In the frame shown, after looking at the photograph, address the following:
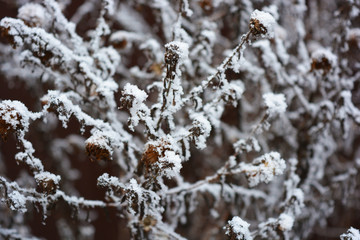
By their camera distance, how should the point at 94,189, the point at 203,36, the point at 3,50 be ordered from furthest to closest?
the point at 94,189
the point at 3,50
the point at 203,36

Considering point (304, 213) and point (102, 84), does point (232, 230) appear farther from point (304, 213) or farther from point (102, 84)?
point (304, 213)

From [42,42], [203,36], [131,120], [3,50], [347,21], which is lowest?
[131,120]

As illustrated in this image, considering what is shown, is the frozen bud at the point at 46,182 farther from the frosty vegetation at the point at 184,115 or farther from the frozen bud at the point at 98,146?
the frozen bud at the point at 98,146

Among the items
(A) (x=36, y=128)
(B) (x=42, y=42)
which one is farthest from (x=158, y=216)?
(A) (x=36, y=128)

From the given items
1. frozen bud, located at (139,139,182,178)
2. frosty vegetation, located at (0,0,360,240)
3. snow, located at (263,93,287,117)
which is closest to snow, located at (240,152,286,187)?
frosty vegetation, located at (0,0,360,240)

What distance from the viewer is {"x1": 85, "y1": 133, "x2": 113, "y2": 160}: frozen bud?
4.44ft

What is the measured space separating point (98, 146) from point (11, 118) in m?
0.41

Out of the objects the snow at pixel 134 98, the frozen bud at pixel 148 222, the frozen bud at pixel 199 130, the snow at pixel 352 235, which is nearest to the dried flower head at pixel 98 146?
the snow at pixel 134 98

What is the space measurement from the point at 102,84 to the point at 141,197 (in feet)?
2.39

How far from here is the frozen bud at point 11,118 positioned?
1.27m

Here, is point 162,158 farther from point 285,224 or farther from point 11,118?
point 285,224

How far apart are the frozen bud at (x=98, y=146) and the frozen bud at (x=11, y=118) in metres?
0.31

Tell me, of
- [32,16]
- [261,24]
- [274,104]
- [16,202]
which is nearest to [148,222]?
[16,202]

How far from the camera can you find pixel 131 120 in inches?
52.2
